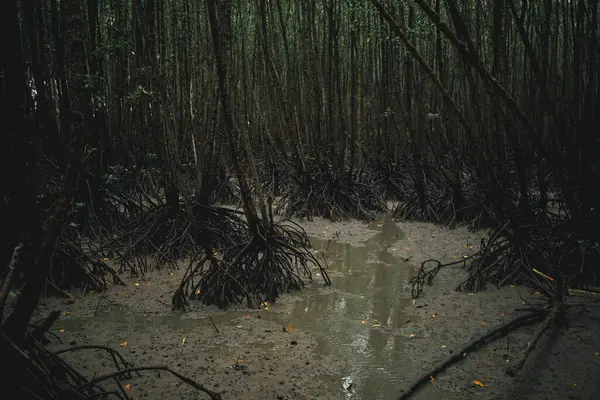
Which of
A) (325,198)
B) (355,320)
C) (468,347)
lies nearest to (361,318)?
(355,320)

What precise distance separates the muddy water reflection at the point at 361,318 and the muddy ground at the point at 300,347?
0.04 meters

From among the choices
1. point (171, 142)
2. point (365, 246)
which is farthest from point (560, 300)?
point (171, 142)

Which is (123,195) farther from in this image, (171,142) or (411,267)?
(411,267)

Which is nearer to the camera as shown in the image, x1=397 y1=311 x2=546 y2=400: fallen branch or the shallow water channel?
x1=397 y1=311 x2=546 y2=400: fallen branch

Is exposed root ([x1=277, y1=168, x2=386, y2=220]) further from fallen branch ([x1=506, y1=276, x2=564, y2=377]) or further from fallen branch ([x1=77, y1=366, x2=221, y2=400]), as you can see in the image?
fallen branch ([x1=77, y1=366, x2=221, y2=400])

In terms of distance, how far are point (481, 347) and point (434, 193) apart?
260 inches

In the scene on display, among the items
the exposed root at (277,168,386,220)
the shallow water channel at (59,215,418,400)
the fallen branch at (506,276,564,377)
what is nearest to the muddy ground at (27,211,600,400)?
the shallow water channel at (59,215,418,400)

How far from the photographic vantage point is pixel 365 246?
7.50 m

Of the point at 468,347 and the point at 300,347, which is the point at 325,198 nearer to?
the point at 300,347

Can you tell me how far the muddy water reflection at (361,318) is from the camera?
3.53m

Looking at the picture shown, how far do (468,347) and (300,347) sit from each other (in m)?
1.36

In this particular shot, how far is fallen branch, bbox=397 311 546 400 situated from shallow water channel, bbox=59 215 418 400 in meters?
0.16

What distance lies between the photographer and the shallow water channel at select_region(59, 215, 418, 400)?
137 inches

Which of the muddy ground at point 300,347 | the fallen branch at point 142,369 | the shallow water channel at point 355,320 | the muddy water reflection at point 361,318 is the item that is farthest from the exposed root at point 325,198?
the fallen branch at point 142,369
